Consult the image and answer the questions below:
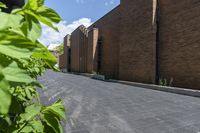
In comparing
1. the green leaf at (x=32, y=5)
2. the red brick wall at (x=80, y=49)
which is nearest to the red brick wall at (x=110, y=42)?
the red brick wall at (x=80, y=49)

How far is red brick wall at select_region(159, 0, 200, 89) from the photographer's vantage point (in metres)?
15.4

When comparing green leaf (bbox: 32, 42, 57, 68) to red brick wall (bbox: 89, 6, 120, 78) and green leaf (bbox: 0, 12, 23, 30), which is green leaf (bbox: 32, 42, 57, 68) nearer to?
green leaf (bbox: 0, 12, 23, 30)

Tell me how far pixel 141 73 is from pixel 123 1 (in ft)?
27.4

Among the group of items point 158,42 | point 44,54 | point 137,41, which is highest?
point 137,41

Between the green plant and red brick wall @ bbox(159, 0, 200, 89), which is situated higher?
red brick wall @ bbox(159, 0, 200, 89)

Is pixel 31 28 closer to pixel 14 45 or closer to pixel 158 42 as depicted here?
pixel 14 45

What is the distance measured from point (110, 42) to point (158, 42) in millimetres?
11763

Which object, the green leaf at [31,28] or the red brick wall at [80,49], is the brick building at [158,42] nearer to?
the red brick wall at [80,49]

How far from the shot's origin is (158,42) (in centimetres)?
1927

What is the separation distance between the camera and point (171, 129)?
6.52 metres

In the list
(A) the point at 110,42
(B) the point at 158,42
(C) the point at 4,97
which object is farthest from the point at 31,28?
(A) the point at 110,42

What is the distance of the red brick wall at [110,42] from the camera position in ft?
93.3

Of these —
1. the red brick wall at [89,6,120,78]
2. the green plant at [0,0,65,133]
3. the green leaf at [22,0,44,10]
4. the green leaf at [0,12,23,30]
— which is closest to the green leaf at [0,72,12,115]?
the green plant at [0,0,65,133]

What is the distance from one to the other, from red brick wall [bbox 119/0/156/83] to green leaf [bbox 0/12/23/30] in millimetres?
18877
